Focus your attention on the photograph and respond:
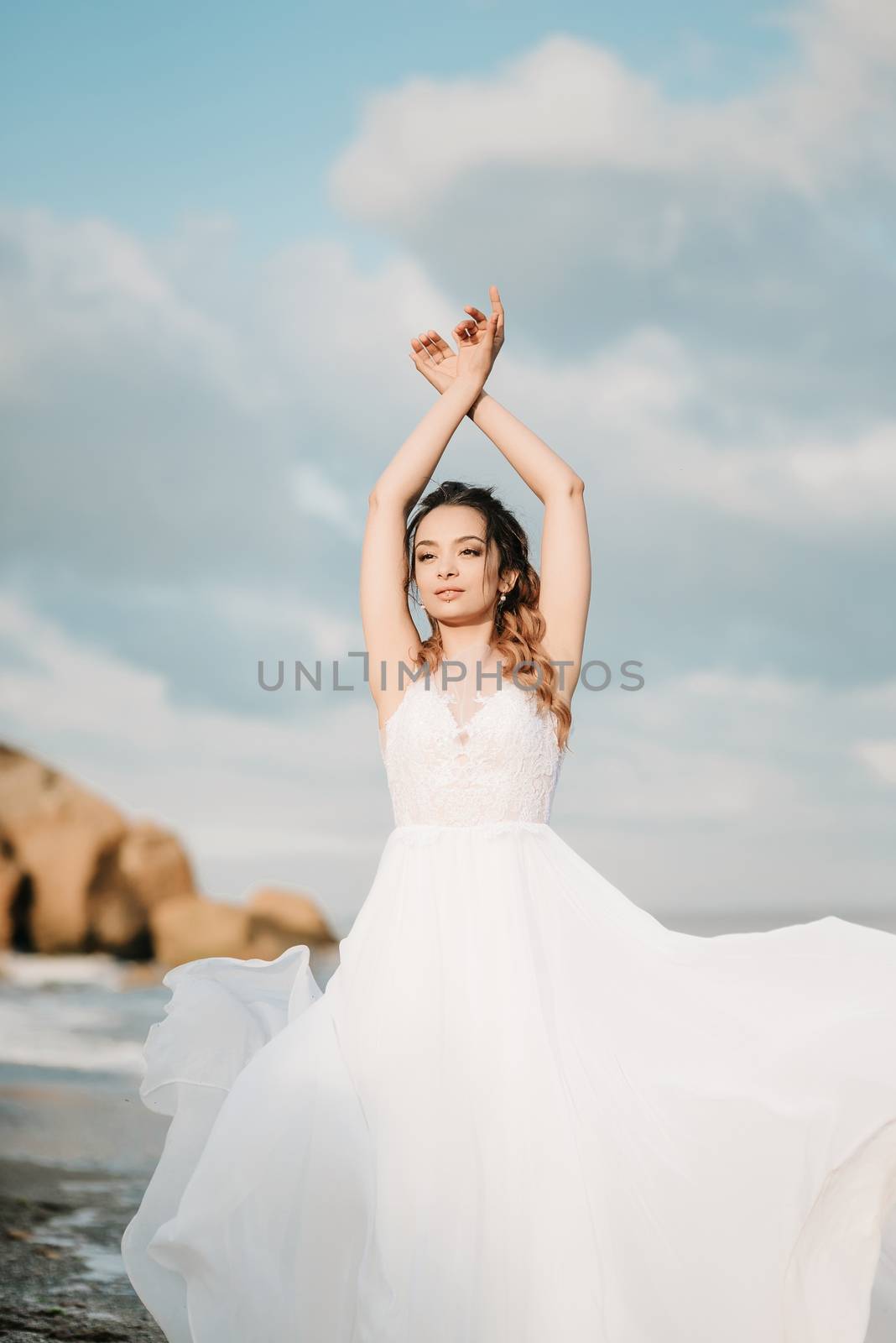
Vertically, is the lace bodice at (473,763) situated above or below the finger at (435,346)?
below

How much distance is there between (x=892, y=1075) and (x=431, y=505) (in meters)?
1.81

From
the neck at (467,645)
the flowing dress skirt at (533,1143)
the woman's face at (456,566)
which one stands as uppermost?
the woman's face at (456,566)

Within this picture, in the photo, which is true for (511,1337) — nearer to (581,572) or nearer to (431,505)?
A: (581,572)

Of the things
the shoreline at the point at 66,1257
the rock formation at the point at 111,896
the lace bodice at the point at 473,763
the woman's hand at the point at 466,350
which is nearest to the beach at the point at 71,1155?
Result: the shoreline at the point at 66,1257

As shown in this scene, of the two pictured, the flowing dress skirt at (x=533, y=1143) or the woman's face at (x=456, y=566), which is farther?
the woman's face at (x=456, y=566)

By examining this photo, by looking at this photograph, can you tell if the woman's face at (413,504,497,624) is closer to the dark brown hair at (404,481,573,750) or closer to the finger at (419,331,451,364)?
the dark brown hair at (404,481,573,750)

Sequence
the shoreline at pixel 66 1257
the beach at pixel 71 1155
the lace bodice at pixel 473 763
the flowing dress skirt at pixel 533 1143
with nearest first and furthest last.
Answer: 1. the flowing dress skirt at pixel 533 1143
2. the lace bodice at pixel 473 763
3. the shoreline at pixel 66 1257
4. the beach at pixel 71 1155

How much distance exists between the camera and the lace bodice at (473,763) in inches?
123

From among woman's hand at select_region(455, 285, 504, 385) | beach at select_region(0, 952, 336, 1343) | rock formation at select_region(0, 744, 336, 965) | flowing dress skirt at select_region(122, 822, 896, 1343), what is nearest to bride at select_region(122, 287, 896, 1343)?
flowing dress skirt at select_region(122, 822, 896, 1343)

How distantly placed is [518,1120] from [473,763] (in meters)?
0.82

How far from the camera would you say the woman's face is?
3.38 meters

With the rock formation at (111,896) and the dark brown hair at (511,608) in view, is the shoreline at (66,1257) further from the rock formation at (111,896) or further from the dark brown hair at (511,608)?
the rock formation at (111,896)

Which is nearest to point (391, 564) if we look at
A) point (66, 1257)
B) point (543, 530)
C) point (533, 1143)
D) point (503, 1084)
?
point (543, 530)

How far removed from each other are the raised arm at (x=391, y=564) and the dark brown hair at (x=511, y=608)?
63 millimetres
